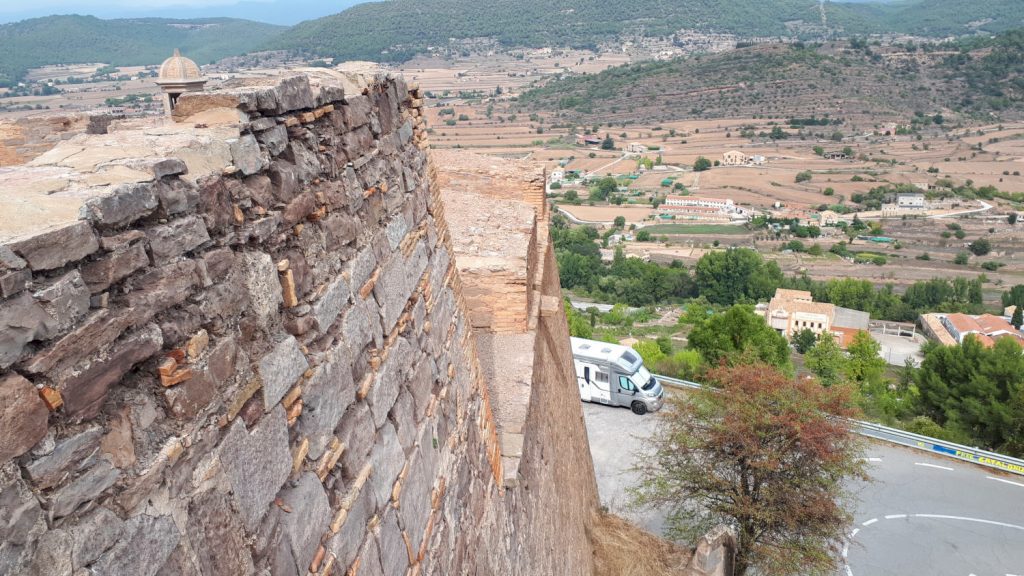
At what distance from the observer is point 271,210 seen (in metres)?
2.17

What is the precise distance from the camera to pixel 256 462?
1943 millimetres

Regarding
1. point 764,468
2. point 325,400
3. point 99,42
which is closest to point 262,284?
point 325,400

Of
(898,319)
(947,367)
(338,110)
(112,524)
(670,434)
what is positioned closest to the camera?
(112,524)

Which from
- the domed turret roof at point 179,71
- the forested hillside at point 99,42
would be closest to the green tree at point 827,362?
the domed turret roof at point 179,71

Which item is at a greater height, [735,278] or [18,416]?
[18,416]

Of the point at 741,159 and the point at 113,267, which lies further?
the point at 741,159

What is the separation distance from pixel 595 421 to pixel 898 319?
144 feet

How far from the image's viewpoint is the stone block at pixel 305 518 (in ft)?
6.89

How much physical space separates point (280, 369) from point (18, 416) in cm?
84

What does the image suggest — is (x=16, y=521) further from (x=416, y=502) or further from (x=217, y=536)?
(x=416, y=502)

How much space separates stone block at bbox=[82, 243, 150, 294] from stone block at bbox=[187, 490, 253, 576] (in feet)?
1.84

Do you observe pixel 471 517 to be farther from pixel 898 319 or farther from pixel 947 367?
pixel 898 319

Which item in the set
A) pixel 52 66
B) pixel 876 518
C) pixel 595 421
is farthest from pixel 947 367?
pixel 52 66

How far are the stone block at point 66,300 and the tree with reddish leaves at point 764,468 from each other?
9.79 metres
